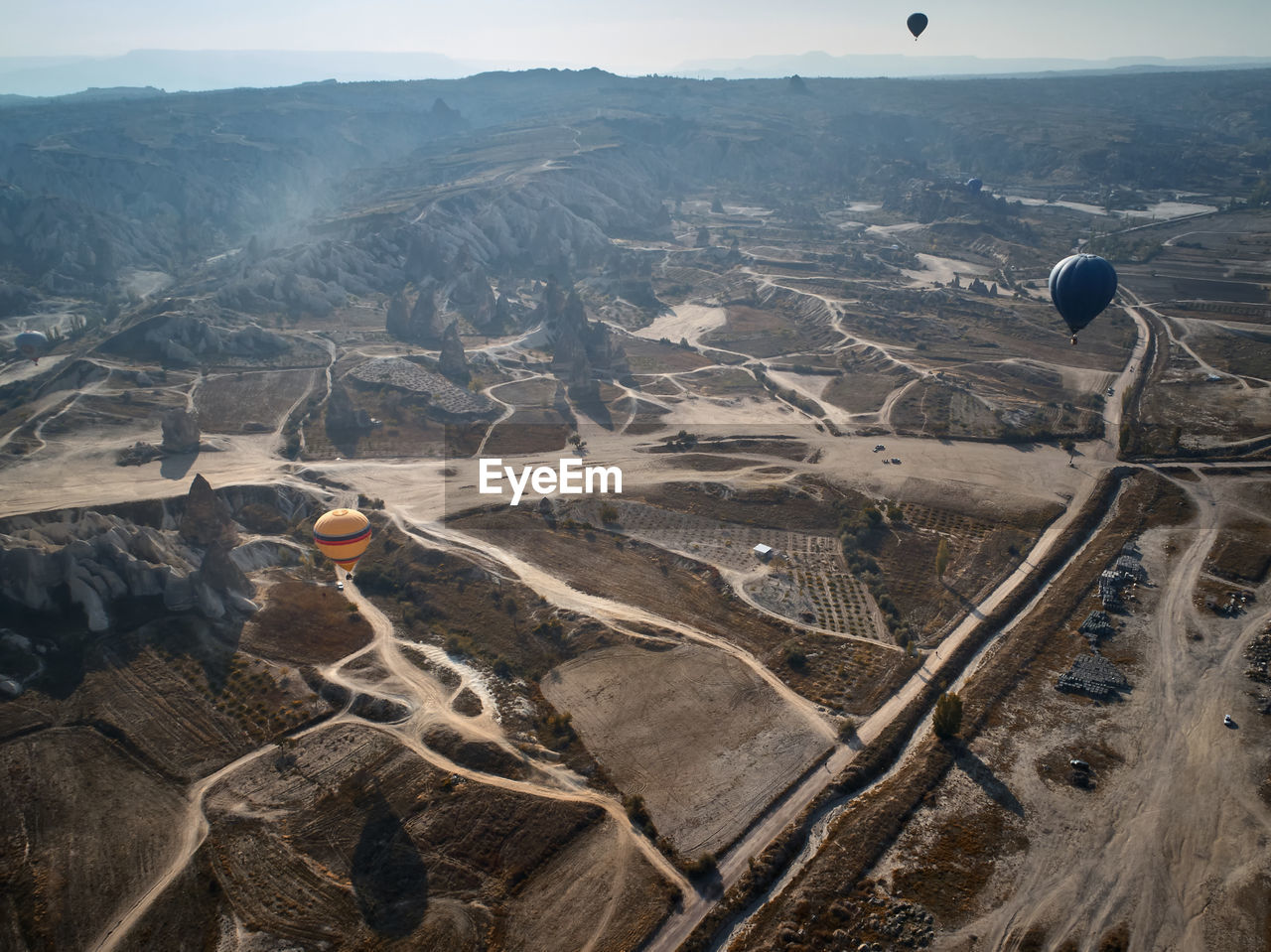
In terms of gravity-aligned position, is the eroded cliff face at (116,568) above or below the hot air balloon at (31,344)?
below

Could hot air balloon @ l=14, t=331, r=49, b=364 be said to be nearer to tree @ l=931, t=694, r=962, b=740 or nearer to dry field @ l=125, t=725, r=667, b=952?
dry field @ l=125, t=725, r=667, b=952

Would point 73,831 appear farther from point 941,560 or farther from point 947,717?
point 941,560

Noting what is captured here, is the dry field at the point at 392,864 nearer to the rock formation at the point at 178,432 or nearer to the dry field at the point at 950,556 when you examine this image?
the dry field at the point at 950,556

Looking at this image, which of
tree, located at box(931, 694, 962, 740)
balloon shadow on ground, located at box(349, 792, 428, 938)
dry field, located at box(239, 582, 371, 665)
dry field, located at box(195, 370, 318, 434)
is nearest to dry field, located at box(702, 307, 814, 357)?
dry field, located at box(195, 370, 318, 434)

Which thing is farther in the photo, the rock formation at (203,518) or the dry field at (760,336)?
the dry field at (760,336)

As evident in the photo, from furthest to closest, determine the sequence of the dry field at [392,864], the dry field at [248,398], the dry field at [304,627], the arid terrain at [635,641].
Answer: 1. the dry field at [248,398]
2. the dry field at [304,627]
3. the arid terrain at [635,641]
4. the dry field at [392,864]

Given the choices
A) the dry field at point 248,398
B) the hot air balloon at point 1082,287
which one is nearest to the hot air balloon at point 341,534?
the dry field at point 248,398
